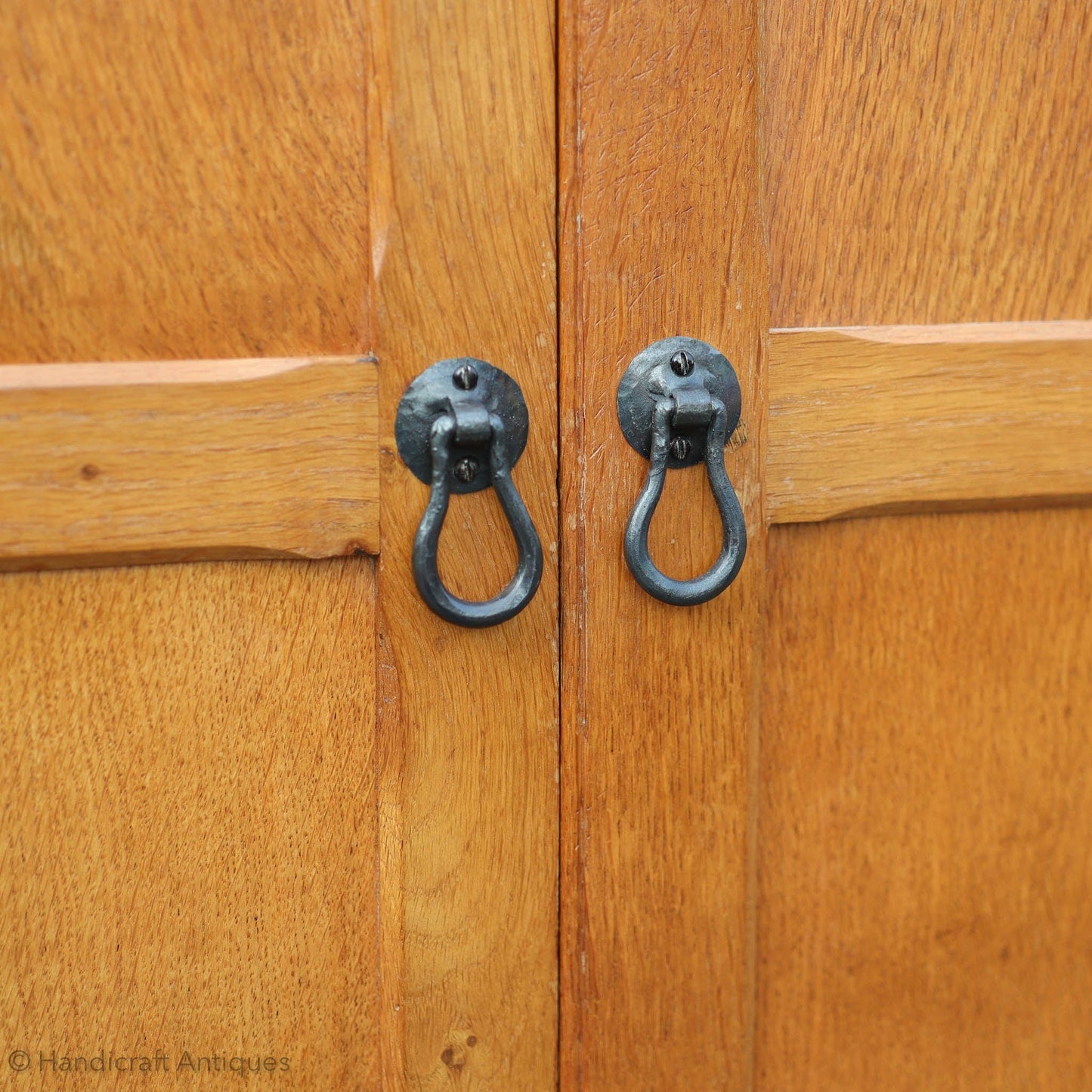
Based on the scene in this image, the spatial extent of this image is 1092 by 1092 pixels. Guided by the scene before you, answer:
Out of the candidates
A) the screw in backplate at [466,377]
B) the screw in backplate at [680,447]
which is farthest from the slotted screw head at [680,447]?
the screw in backplate at [466,377]

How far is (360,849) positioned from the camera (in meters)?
0.48

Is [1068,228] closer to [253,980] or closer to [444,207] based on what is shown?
[444,207]

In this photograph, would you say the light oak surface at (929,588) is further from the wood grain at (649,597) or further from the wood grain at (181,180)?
the wood grain at (181,180)

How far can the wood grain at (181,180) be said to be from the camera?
0.41 m

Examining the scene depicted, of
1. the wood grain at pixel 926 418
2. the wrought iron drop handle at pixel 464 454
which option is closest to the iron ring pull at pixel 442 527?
the wrought iron drop handle at pixel 464 454

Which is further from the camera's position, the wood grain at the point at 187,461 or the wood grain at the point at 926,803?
the wood grain at the point at 926,803

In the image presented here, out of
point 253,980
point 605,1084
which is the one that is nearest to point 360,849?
point 253,980

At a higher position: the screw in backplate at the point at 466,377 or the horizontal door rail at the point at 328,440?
the screw in backplate at the point at 466,377

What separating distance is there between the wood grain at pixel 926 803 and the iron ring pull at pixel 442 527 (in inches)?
5.6

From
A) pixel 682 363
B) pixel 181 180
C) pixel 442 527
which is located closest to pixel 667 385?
pixel 682 363

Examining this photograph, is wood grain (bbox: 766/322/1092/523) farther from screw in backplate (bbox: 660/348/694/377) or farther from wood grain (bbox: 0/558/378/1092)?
wood grain (bbox: 0/558/378/1092)

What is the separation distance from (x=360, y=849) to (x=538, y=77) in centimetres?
38

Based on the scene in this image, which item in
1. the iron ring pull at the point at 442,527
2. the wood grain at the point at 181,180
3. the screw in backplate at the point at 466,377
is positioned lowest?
the iron ring pull at the point at 442,527

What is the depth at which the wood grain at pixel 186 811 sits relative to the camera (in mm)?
446
